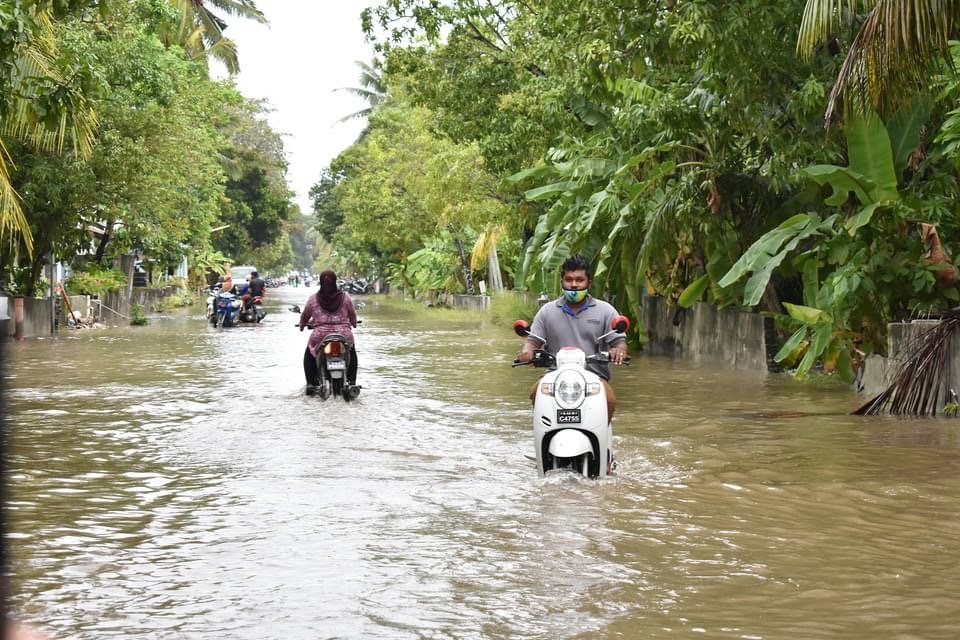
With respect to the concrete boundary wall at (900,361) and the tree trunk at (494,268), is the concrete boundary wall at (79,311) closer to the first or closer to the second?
the tree trunk at (494,268)

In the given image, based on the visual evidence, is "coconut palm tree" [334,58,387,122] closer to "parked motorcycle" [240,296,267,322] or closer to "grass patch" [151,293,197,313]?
"grass patch" [151,293,197,313]

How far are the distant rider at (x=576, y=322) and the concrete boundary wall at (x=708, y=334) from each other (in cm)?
986

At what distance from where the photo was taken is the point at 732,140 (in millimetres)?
18266

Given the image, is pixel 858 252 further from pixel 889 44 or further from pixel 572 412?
pixel 572 412

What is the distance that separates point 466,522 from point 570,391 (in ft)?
4.23

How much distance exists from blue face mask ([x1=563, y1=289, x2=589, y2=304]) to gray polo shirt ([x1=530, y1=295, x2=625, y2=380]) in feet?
0.24

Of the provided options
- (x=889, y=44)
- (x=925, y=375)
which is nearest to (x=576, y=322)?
(x=889, y=44)

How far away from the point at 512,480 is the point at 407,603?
3.55 metres

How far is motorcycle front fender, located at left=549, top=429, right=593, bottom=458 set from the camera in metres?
8.67

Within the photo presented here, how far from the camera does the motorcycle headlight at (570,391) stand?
8.69m

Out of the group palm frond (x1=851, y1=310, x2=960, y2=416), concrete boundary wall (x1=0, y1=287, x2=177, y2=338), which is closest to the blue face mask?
palm frond (x1=851, y1=310, x2=960, y2=416)

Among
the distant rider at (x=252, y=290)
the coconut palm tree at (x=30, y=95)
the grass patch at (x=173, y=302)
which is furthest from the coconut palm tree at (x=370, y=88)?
the coconut palm tree at (x=30, y=95)

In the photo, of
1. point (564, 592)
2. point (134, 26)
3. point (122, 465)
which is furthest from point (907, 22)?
point (134, 26)

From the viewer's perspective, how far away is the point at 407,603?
5.95 m
